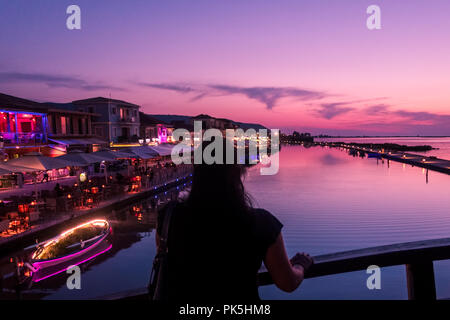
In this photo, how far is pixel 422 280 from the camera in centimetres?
190

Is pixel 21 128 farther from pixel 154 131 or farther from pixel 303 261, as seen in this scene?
pixel 303 261

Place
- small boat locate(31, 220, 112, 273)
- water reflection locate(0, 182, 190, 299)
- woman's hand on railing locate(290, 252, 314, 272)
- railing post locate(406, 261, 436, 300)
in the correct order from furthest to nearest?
small boat locate(31, 220, 112, 273), water reflection locate(0, 182, 190, 299), railing post locate(406, 261, 436, 300), woman's hand on railing locate(290, 252, 314, 272)

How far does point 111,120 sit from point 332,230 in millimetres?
35022

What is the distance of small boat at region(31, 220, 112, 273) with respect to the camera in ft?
31.6

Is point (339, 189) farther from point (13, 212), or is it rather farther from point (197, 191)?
point (197, 191)

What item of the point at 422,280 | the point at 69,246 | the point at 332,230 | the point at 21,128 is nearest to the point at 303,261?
the point at 422,280

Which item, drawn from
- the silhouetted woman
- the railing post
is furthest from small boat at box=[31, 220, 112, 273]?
the railing post

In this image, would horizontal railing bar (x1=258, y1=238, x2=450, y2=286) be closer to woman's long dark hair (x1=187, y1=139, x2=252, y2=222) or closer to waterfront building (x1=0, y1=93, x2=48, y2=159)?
woman's long dark hair (x1=187, y1=139, x2=252, y2=222)

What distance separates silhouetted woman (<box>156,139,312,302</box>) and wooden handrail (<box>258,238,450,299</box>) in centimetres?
26

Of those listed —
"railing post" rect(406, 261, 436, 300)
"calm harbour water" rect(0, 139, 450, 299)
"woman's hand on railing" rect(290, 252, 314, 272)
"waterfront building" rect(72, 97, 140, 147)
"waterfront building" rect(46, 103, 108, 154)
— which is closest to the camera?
"woman's hand on railing" rect(290, 252, 314, 272)

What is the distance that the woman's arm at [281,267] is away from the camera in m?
1.37

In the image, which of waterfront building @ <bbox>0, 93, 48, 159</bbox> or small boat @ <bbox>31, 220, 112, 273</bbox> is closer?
small boat @ <bbox>31, 220, 112, 273</bbox>

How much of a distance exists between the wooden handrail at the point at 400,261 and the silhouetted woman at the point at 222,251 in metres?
0.26

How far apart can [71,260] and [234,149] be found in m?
10.4
